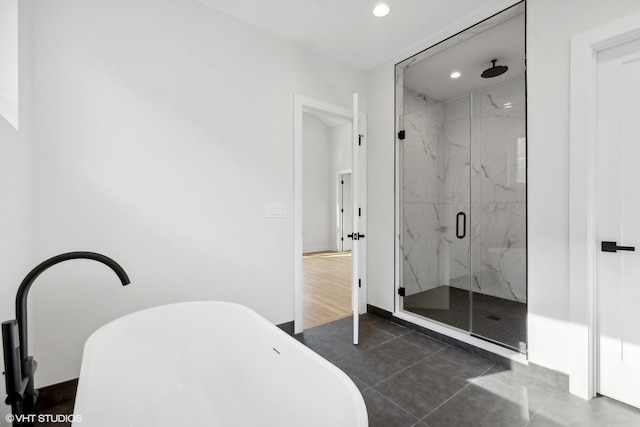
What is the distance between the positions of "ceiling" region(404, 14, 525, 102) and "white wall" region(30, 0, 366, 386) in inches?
49.5

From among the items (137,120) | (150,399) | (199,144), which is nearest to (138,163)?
(137,120)

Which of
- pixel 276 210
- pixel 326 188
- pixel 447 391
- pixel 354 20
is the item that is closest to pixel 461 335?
pixel 447 391

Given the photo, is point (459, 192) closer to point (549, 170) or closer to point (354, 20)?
point (549, 170)

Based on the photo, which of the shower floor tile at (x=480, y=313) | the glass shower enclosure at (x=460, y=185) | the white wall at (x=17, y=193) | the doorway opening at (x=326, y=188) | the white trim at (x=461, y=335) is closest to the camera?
the white wall at (x=17, y=193)

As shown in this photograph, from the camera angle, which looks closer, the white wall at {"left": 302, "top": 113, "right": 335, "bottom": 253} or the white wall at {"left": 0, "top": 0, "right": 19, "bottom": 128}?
the white wall at {"left": 0, "top": 0, "right": 19, "bottom": 128}

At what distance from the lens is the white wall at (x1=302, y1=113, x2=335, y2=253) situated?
23.7 feet

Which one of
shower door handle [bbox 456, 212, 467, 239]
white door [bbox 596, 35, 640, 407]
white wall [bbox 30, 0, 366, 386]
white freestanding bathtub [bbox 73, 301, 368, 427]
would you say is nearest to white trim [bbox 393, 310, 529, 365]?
white door [bbox 596, 35, 640, 407]

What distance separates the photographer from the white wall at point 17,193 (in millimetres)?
1248

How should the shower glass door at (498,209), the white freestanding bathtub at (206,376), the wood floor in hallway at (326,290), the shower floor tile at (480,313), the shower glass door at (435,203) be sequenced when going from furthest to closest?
the wood floor in hallway at (326,290) < the shower glass door at (435,203) < the shower glass door at (498,209) < the shower floor tile at (480,313) < the white freestanding bathtub at (206,376)

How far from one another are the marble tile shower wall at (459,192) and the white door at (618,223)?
100 cm

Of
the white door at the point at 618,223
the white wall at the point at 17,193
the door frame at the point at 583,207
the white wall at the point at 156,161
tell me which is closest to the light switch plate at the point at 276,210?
the white wall at the point at 156,161

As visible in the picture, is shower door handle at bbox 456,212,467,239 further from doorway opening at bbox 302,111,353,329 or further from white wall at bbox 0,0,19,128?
doorway opening at bbox 302,111,353,329

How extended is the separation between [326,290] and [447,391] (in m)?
2.30

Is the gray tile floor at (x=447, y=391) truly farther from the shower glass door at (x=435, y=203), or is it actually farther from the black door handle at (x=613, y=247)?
the black door handle at (x=613, y=247)
